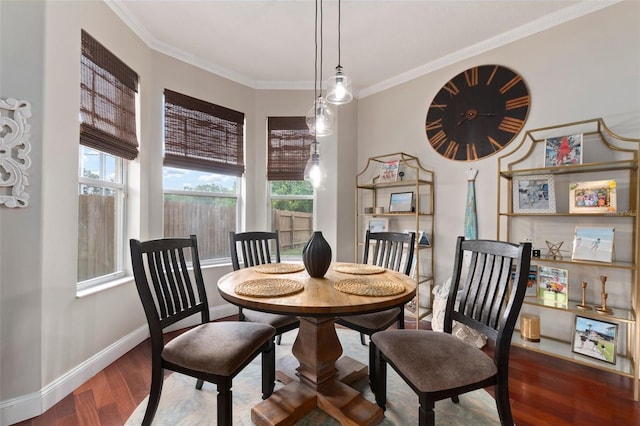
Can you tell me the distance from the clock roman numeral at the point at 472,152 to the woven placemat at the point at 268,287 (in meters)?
2.23

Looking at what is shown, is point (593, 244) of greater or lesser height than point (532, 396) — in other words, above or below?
above

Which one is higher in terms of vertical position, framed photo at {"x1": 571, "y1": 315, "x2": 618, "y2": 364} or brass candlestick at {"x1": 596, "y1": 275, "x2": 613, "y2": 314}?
brass candlestick at {"x1": 596, "y1": 275, "x2": 613, "y2": 314}

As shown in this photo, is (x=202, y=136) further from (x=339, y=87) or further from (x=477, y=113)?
(x=477, y=113)

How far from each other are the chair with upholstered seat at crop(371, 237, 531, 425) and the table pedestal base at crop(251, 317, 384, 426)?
0.18m

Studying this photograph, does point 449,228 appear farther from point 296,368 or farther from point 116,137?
point 116,137

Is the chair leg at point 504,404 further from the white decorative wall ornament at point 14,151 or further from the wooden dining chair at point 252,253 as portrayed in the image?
the white decorative wall ornament at point 14,151

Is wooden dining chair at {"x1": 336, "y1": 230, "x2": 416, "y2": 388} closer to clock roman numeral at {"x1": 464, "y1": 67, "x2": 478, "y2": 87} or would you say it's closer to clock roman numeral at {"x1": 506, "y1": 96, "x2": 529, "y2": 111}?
clock roman numeral at {"x1": 506, "y1": 96, "x2": 529, "y2": 111}

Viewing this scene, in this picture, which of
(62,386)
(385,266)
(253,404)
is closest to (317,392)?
(253,404)

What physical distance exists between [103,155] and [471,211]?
3272 millimetres

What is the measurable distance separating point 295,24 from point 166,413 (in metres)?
2.93

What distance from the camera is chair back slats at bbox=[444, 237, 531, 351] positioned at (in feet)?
4.15

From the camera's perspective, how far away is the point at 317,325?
1.67m

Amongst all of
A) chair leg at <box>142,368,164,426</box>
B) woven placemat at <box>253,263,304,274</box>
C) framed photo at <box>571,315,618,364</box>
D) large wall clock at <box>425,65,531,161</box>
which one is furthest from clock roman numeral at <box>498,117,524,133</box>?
chair leg at <box>142,368,164,426</box>

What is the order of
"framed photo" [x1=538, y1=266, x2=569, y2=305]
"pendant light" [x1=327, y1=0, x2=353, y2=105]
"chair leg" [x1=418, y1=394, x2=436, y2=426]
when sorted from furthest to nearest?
"framed photo" [x1=538, y1=266, x2=569, y2=305], "pendant light" [x1=327, y1=0, x2=353, y2=105], "chair leg" [x1=418, y1=394, x2=436, y2=426]
